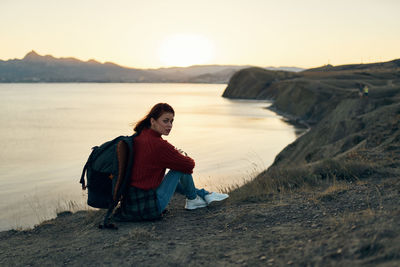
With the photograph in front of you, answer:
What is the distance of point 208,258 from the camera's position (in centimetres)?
420

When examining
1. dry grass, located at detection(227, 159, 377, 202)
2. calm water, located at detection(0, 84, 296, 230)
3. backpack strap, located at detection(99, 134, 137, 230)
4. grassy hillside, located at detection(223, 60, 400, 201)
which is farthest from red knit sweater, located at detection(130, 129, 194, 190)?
calm water, located at detection(0, 84, 296, 230)

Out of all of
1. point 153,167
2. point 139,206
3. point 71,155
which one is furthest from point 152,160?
point 71,155

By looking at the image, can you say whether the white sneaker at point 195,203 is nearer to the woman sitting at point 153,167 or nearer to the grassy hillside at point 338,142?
the woman sitting at point 153,167

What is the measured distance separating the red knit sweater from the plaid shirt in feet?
0.40

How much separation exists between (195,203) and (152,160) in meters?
1.47

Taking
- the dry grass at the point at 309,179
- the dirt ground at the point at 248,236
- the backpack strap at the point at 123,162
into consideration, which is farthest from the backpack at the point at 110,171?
the dry grass at the point at 309,179

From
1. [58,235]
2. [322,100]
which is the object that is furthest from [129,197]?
[322,100]

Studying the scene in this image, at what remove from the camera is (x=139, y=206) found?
551 centimetres

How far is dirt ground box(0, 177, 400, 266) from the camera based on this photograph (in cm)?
375

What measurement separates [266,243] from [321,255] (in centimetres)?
86

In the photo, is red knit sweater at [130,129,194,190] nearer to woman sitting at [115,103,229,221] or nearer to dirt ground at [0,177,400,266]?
woman sitting at [115,103,229,221]

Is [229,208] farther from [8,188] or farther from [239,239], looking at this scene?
[8,188]

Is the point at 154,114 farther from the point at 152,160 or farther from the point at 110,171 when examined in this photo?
the point at 110,171

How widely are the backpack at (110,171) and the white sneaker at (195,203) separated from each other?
1.30m
